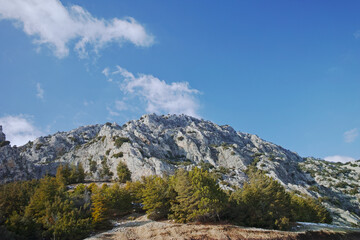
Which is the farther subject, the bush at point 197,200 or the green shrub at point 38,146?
the green shrub at point 38,146

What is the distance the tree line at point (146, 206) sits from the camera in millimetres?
28241

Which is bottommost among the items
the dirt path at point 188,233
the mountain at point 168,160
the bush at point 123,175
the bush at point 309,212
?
the dirt path at point 188,233

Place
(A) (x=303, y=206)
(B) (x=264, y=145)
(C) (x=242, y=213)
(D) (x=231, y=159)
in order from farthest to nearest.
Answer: (B) (x=264, y=145)
(D) (x=231, y=159)
(A) (x=303, y=206)
(C) (x=242, y=213)

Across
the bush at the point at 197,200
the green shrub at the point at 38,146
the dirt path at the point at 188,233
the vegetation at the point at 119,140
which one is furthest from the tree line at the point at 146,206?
the green shrub at the point at 38,146

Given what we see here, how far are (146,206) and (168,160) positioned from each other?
228 feet

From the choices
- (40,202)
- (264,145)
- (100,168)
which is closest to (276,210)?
(40,202)

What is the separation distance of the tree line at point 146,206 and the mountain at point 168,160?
33.4 metres

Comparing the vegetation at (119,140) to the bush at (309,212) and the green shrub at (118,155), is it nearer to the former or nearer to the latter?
the green shrub at (118,155)

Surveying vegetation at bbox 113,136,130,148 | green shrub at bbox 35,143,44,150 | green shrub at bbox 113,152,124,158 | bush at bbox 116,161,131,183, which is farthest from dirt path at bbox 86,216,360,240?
green shrub at bbox 35,143,44,150

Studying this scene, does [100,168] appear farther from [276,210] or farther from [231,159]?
[276,210]

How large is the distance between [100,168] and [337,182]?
113001 millimetres

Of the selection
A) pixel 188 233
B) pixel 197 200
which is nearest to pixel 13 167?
pixel 197 200

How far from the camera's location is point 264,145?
536 ft

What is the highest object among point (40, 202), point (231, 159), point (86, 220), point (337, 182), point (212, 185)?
point (231, 159)
